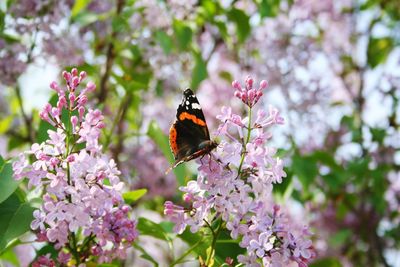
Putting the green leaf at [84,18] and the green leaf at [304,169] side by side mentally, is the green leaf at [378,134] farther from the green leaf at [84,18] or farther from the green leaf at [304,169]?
the green leaf at [84,18]

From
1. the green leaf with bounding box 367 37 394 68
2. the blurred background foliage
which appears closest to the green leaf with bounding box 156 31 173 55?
the blurred background foliage

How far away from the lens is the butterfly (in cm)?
154

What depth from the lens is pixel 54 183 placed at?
4.12 ft

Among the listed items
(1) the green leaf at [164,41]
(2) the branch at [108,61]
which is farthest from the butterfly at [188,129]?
(2) the branch at [108,61]

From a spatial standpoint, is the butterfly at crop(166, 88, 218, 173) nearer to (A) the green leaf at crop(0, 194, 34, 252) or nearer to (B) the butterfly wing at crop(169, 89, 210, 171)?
(B) the butterfly wing at crop(169, 89, 210, 171)

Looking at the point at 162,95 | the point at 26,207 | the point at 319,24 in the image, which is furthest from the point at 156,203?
the point at 26,207

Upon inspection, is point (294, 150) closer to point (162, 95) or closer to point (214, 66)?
point (162, 95)

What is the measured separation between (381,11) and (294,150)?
190 centimetres

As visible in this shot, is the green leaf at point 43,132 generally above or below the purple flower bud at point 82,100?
below

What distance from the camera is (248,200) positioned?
4.38 ft

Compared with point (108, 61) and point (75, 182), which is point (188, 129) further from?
point (108, 61)

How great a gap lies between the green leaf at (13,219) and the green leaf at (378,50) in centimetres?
321

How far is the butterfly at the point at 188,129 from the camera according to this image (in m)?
1.54

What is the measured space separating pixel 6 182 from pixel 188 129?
0.50 m
